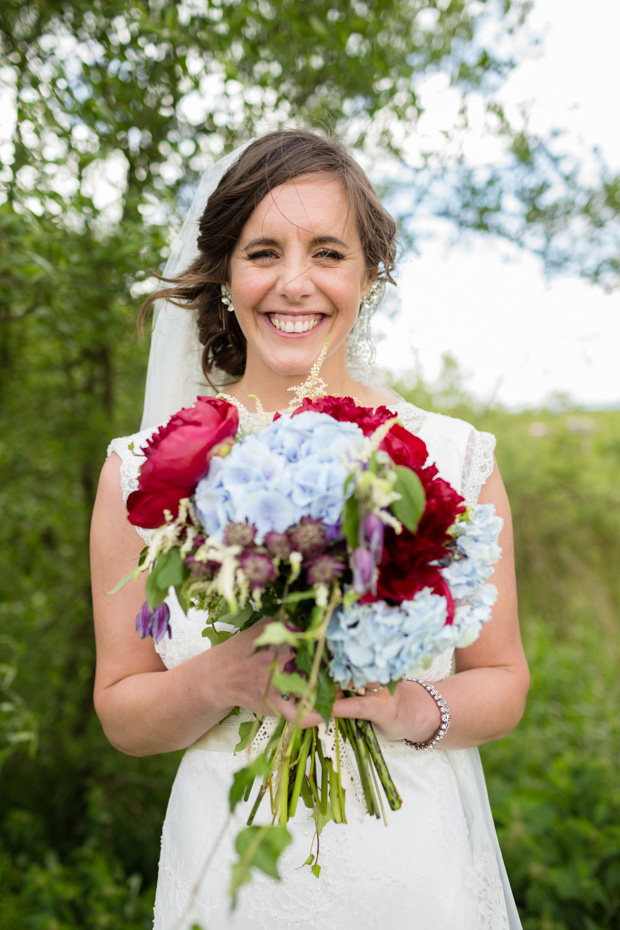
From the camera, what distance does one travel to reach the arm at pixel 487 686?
151 centimetres

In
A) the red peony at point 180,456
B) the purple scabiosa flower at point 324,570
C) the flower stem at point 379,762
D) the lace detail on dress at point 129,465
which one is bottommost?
the flower stem at point 379,762

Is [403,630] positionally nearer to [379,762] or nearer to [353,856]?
[379,762]

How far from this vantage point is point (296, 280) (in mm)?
1783

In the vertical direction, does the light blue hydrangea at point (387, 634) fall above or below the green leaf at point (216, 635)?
below

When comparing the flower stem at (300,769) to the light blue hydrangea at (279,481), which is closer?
the light blue hydrangea at (279,481)

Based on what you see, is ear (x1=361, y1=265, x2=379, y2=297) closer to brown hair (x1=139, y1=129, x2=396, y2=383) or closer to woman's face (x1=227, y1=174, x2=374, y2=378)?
brown hair (x1=139, y1=129, x2=396, y2=383)

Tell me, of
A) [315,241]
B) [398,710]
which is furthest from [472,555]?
[315,241]

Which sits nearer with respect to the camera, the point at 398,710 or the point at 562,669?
the point at 398,710

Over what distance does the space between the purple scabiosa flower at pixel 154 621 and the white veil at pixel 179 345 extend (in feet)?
3.82

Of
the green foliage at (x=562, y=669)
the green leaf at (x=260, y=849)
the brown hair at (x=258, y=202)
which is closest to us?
the green leaf at (x=260, y=849)

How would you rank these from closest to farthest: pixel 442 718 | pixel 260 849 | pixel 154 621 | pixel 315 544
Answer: pixel 260 849
pixel 315 544
pixel 154 621
pixel 442 718

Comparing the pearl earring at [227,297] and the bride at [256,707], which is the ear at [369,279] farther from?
the pearl earring at [227,297]

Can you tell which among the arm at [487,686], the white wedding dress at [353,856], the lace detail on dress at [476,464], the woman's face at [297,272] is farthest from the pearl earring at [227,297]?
the arm at [487,686]

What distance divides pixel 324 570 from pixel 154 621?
410 mm
